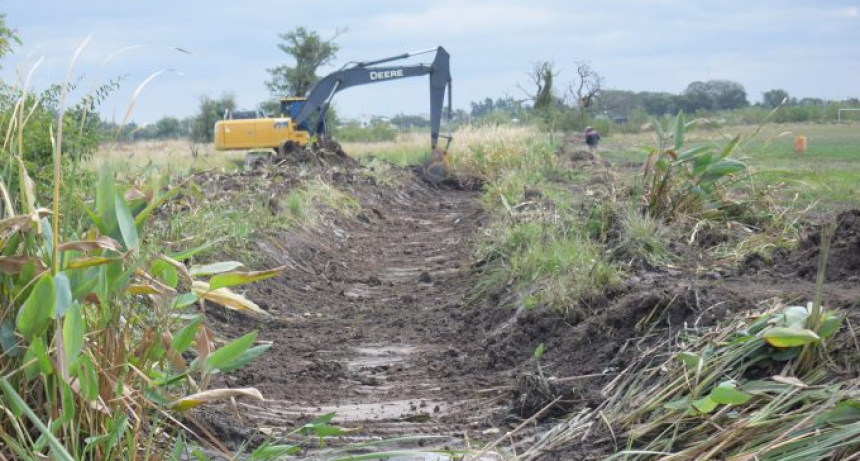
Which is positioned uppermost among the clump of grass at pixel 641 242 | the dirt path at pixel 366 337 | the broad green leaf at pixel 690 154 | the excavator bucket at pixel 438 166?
the broad green leaf at pixel 690 154

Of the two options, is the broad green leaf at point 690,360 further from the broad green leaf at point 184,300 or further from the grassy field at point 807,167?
the grassy field at point 807,167

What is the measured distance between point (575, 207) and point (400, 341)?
422 centimetres

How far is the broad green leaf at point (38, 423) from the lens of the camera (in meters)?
3.03

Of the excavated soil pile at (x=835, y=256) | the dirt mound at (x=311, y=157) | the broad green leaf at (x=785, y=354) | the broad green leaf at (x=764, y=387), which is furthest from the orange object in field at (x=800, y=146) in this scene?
the broad green leaf at (x=764, y=387)

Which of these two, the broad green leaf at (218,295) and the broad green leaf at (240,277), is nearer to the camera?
the broad green leaf at (240,277)

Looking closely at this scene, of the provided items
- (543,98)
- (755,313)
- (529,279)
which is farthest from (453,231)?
(543,98)

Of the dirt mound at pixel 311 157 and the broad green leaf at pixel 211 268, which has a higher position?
the broad green leaf at pixel 211 268

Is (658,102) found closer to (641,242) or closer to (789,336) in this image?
(641,242)

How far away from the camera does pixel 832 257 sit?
6.82m

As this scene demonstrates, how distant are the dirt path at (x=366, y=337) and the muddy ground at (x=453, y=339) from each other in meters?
0.02

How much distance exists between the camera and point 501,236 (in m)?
10.2

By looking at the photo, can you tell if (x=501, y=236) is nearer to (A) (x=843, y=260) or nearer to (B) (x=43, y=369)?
(A) (x=843, y=260)

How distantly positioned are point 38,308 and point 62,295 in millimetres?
99

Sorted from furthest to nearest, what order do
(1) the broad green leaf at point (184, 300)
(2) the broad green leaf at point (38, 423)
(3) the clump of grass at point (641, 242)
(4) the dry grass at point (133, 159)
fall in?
(3) the clump of grass at point (641, 242)
(4) the dry grass at point (133, 159)
(1) the broad green leaf at point (184, 300)
(2) the broad green leaf at point (38, 423)
